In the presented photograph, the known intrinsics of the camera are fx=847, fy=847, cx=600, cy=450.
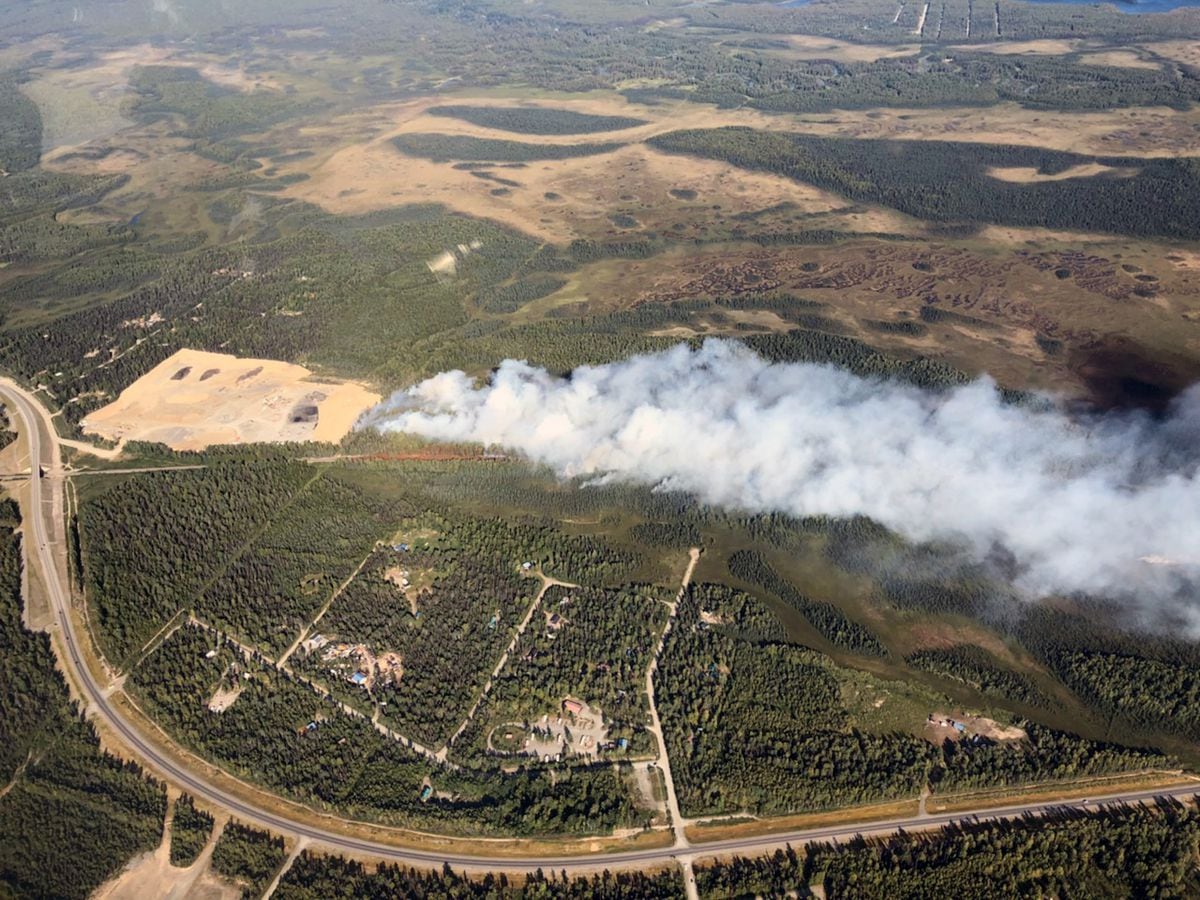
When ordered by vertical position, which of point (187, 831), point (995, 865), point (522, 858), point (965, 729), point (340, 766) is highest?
point (340, 766)

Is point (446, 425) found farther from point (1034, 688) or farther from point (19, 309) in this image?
point (19, 309)

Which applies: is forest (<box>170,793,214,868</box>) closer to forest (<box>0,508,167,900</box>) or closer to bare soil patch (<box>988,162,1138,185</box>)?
forest (<box>0,508,167,900</box>)

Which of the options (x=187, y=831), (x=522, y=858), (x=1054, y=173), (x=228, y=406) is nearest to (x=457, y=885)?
(x=522, y=858)

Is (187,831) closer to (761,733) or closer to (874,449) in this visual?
(761,733)

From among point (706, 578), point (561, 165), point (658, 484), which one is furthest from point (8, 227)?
point (706, 578)

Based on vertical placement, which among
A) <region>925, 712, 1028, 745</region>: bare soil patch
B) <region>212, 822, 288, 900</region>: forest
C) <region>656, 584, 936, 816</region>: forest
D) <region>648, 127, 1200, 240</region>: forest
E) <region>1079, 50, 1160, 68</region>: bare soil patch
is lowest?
<region>212, 822, 288, 900</region>: forest

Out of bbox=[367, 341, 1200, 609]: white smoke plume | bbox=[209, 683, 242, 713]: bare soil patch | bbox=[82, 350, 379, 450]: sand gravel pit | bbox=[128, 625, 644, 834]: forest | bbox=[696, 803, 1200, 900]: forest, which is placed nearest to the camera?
bbox=[696, 803, 1200, 900]: forest

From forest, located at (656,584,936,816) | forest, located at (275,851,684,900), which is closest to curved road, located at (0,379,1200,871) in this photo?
forest, located at (275,851,684,900)
